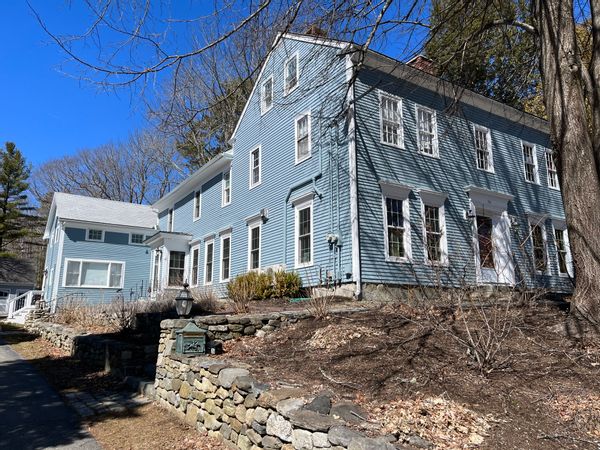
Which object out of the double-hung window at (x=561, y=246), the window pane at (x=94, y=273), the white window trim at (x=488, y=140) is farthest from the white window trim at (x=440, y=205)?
the window pane at (x=94, y=273)

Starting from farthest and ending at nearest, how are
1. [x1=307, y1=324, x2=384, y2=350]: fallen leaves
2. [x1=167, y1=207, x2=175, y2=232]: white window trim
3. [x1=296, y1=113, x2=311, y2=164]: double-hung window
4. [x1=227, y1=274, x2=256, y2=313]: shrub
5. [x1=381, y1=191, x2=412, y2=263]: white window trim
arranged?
[x1=167, y1=207, x2=175, y2=232]: white window trim → [x1=296, y1=113, x2=311, y2=164]: double-hung window → [x1=381, y1=191, x2=412, y2=263]: white window trim → [x1=227, y1=274, x2=256, y2=313]: shrub → [x1=307, y1=324, x2=384, y2=350]: fallen leaves

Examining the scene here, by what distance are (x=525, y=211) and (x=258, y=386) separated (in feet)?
45.2

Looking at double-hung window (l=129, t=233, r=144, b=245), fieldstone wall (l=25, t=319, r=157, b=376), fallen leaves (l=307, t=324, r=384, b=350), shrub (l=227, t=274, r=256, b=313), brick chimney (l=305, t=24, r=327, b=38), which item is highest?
brick chimney (l=305, t=24, r=327, b=38)

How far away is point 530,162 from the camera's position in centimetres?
1617

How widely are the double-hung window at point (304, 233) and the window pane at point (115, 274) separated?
15323 mm

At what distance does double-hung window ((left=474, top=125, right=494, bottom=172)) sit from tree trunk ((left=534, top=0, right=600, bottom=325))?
7.37 m

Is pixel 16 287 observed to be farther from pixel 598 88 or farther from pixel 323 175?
pixel 598 88

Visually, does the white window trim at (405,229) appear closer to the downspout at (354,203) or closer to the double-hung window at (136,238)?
the downspout at (354,203)

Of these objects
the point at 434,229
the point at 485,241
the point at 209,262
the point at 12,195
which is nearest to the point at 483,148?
the point at 485,241

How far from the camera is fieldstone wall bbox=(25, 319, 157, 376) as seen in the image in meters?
8.58

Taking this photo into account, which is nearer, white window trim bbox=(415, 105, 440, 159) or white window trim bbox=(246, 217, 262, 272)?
white window trim bbox=(415, 105, 440, 159)

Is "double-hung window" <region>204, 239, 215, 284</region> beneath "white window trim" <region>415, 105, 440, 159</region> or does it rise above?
beneath

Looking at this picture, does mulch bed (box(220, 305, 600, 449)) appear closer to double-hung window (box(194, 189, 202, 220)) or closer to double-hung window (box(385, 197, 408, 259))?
double-hung window (box(385, 197, 408, 259))

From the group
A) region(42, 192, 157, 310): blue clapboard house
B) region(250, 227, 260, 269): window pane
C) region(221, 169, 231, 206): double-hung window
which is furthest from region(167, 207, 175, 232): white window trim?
region(250, 227, 260, 269): window pane
